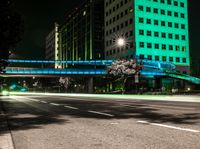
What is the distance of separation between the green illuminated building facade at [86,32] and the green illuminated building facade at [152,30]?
1452 cm

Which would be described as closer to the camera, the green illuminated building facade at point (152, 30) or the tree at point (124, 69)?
the tree at point (124, 69)

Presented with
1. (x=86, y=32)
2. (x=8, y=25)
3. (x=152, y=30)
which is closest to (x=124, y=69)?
(x=152, y=30)

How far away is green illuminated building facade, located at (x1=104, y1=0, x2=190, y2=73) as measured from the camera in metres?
97.4

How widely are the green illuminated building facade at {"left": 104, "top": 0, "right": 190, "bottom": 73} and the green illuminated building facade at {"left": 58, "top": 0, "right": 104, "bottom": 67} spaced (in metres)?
14.5

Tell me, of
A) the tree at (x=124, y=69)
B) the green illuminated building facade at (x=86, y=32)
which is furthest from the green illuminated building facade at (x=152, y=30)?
the tree at (x=124, y=69)

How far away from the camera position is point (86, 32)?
132125 mm

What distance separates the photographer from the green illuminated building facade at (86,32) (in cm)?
12388

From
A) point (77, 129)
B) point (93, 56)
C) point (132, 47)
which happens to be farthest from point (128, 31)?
point (77, 129)

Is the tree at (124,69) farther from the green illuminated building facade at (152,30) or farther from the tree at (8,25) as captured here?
the tree at (8,25)

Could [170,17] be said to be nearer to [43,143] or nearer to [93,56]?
[93,56]

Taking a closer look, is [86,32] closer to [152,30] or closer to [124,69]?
[152,30]

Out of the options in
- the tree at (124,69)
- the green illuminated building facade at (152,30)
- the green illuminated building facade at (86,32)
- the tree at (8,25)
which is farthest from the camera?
the green illuminated building facade at (86,32)

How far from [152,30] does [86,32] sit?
127ft

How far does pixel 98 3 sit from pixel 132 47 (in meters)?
34.3
